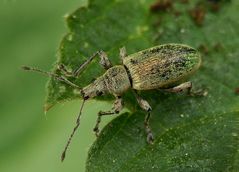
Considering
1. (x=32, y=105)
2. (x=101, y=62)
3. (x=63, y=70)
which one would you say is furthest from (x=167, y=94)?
(x=32, y=105)

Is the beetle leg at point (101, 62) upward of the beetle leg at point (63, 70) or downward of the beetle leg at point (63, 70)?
downward

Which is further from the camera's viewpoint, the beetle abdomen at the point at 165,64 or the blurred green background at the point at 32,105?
the blurred green background at the point at 32,105

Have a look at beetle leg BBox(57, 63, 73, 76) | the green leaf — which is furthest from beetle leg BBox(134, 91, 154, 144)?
beetle leg BBox(57, 63, 73, 76)

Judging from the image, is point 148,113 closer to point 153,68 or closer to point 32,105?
point 153,68

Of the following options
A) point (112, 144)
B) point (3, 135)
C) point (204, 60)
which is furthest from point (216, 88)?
point (3, 135)

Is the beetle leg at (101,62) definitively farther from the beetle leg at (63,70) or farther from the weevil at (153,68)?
the beetle leg at (63,70)

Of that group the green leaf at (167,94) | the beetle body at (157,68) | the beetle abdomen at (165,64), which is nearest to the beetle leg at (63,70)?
the green leaf at (167,94)

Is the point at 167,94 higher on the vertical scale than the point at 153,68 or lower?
lower

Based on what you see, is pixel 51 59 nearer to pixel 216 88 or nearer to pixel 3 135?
pixel 3 135

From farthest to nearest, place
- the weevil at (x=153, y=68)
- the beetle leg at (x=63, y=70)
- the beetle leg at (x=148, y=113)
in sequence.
A: the weevil at (x=153, y=68), the beetle leg at (x=63, y=70), the beetle leg at (x=148, y=113)
